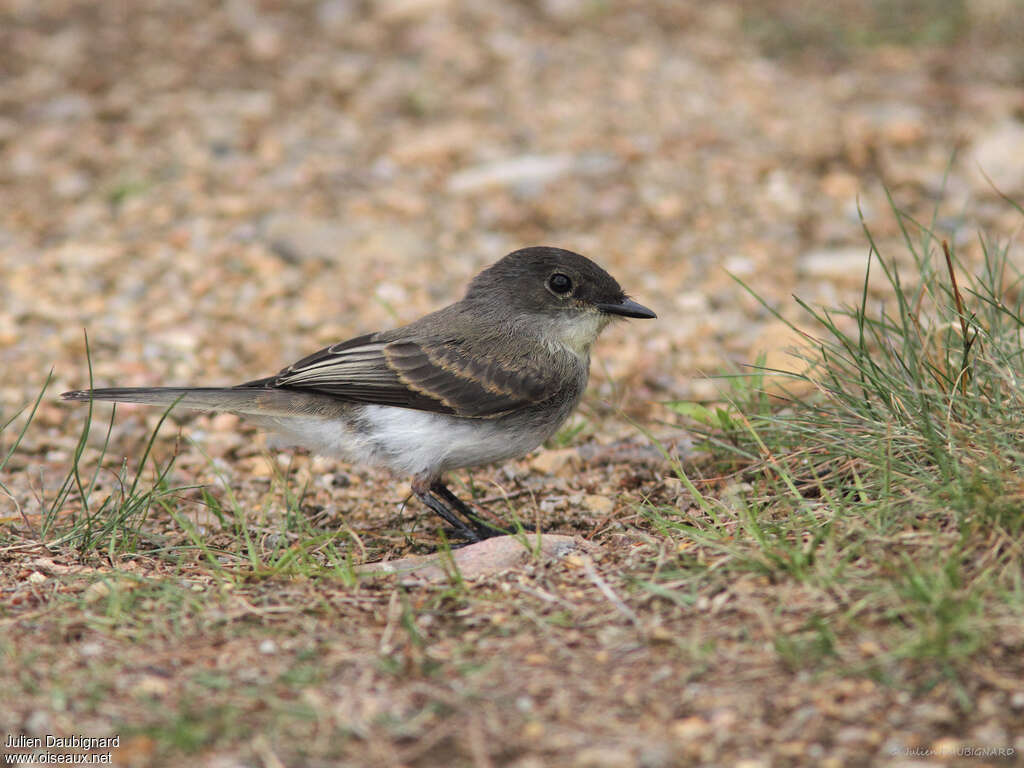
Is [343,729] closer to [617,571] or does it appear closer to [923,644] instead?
[617,571]

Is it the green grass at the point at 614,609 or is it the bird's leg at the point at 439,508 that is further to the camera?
the bird's leg at the point at 439,508

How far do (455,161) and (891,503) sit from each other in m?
5.79

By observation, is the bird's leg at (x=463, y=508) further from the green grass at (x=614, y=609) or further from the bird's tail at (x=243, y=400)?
the bird's tail at (x=243, y=400)

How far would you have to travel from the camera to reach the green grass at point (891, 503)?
3.27m

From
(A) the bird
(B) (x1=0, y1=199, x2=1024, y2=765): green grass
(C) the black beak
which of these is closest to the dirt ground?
(B) (x1=0, y1=199, x2=1024, y2=765): green grass

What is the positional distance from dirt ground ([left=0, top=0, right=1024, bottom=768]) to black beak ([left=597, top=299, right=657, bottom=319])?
0.52 meters

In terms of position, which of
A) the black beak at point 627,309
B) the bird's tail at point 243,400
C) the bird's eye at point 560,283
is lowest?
the bird's tail at point 243,400

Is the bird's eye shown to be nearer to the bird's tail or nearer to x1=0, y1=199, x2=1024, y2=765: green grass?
x1=0, y1=199, x2=1024, y2=765: green grass

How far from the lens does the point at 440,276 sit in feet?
25.2

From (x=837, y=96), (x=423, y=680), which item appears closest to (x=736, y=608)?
(x=423, y=680)

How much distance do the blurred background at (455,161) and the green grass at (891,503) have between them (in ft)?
4.96

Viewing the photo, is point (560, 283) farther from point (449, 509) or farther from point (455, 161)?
point (455, 161)

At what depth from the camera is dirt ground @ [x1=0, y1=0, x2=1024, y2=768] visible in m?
3.14

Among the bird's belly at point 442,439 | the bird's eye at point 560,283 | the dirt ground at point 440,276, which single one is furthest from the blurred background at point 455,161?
the bird's belly at point 442,439
